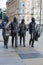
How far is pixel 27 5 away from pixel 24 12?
2871 millimetres

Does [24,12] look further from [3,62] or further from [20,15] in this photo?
[3,62]

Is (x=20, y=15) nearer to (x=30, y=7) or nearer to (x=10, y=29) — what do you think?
(x=30, y=7)

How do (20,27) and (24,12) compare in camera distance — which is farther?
(24,12)

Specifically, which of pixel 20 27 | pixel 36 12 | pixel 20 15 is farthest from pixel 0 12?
pixel 20 27

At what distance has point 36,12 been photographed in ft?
224

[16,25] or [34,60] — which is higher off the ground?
[16,25]

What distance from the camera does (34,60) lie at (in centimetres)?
903

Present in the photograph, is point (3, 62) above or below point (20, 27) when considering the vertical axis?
below

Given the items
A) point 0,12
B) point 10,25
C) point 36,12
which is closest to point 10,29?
point 10,25

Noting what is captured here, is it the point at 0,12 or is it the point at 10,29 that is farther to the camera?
the point at 0,12

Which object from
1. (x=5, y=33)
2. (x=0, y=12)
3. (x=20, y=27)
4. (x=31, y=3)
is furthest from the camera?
(x=0, y=12)

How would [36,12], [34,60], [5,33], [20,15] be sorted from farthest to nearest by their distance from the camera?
[20,15] → [36,12] → [5,33] → [34,60]

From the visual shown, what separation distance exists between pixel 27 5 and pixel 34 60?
75.3m

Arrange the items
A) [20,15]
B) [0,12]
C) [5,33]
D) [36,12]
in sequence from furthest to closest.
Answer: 1. [0,12]
2. [20,15]
3. [36,12]
4. [5,33]
